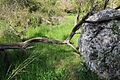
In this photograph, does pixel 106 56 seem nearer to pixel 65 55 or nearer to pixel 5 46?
pixel 65 55

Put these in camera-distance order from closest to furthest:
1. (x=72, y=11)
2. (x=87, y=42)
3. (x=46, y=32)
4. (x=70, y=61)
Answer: (x=87, y=42) < (x=70, y=61) < (x=46, y=32) < (x=72, y=11)

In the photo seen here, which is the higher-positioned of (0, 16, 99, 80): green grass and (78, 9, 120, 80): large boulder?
(78, 9, 120, 80): large boulder

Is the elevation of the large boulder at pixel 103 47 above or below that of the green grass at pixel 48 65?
above

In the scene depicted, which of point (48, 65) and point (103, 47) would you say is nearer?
point (103, 47)

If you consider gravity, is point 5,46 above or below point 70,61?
above

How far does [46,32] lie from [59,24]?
1.22 m

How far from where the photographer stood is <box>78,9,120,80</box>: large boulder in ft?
16.5

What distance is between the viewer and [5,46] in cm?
482

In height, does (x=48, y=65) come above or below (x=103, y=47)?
below

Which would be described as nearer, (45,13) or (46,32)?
(46,32)

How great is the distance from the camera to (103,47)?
5.29m

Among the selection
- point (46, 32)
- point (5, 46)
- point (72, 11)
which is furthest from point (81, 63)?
point (72, 11)

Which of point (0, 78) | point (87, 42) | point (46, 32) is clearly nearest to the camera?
point (0, 78)

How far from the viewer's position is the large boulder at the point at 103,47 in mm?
5031
